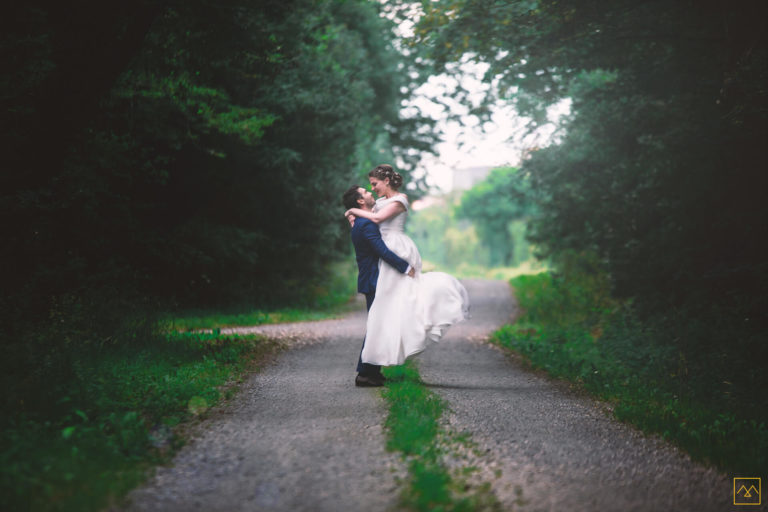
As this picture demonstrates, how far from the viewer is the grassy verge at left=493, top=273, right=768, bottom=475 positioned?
5238mm

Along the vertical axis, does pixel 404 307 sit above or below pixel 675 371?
above

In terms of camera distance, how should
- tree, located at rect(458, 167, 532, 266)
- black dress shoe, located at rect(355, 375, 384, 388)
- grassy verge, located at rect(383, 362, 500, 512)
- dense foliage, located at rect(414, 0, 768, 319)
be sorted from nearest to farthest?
1. grassy verge, located at rect(383, 362, 500, 512)
2. black dress shoe, located at rect(355, 375, 384, 388)
3. dense foliage, located at rect(414, 0, 768, 319)
4. tree, located at rect(458, 167, 532, 266)

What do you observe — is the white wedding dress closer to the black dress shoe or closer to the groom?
the groom

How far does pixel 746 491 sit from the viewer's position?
4.22 m

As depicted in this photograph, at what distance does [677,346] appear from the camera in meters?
8.91

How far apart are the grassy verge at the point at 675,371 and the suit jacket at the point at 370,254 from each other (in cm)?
280

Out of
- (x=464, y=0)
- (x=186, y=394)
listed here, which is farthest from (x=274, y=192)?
(x=186, y=394)

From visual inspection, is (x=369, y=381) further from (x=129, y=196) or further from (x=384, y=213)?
(x=129, y=196)

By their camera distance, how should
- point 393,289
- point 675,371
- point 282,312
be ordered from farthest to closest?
1. point 282,312
2. point 675,371
3. point 393,289

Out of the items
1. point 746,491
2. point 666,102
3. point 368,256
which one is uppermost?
point 666,102

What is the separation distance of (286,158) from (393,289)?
8.04 metres

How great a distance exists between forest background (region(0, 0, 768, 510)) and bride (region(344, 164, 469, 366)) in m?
2.88

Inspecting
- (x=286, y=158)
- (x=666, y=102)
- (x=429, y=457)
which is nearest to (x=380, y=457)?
(x=429, y=457)

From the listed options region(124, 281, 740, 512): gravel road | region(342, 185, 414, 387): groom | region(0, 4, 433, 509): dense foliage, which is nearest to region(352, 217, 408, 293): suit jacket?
region(342, 185, 414, 387): groom
